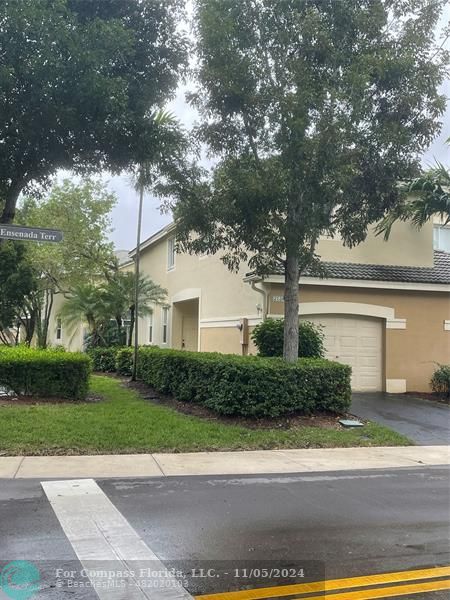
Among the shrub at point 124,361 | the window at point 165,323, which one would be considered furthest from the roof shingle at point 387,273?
the window at point 165,323

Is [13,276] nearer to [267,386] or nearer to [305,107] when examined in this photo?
[267,386]

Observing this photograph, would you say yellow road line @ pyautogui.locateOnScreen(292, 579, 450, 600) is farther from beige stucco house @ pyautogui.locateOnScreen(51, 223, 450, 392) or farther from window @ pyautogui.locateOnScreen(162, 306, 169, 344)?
window @ pyautogui.locateOnScreen(162, 306, 169, 344)

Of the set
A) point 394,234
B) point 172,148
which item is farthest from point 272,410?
point 394,234

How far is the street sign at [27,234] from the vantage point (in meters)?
8.55

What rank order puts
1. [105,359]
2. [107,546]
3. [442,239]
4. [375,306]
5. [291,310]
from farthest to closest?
[105,359]
[442,239]
[375,306]
[291,310]
[107,546]

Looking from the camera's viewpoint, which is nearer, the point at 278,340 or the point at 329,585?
the point at 329,585

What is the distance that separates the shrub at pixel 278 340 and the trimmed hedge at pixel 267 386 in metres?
2.04

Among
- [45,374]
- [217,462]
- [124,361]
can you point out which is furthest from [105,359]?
[217,462]

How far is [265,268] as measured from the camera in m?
12.7

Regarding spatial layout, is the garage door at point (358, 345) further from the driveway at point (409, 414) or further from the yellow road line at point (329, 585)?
the yellow road line at point (329, 585)

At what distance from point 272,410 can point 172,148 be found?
579cm

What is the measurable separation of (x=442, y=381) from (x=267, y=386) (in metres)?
7.74

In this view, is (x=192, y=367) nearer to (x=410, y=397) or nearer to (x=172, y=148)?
(x=172, y=148)

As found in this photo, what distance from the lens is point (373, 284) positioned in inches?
659
